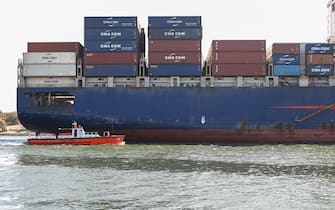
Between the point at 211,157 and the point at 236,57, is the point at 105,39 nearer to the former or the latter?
the point at 236,57

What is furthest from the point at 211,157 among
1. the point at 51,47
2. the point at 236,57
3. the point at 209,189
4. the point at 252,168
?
the point at 51,47

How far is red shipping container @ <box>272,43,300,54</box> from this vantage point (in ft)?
135

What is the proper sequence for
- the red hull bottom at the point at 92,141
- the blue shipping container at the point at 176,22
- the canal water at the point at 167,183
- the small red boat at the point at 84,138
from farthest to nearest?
the blue shipping container at the point at 176,22, the small red boat at the point at 84,138, the red hull bottom at the point at 92,141, the canal water at the point at 167,183

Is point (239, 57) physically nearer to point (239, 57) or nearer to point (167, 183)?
point (239, 57)

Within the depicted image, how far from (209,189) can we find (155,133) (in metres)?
24.2

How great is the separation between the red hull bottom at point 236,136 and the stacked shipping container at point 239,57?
467 centimetres

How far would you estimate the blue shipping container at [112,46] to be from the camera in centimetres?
4097

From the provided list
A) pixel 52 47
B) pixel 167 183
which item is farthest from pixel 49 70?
pixel 167 183

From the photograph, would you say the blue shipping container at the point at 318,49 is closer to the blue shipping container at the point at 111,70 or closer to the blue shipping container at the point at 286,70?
the blue shipping container at the point at 286,70

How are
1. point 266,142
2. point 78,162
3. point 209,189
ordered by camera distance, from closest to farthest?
point 209,189 → point 78,162 → point 266,142

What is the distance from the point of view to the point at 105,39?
4116cm

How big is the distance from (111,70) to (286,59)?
13.9 metres

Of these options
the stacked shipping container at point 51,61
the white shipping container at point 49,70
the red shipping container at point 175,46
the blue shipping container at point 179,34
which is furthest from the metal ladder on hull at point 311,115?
the white shipping container at point 49,70

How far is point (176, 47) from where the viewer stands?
1614 inches
